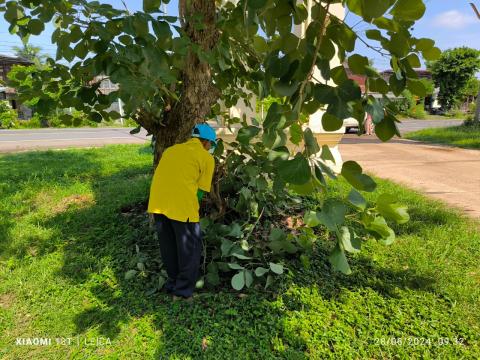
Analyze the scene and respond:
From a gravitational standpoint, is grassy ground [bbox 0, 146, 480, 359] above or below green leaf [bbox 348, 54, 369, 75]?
below

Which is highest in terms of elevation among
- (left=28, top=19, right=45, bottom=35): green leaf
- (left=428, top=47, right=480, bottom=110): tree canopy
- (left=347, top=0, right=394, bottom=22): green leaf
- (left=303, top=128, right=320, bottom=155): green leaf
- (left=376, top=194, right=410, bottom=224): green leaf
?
(left=428, top=47, right=480, bottom=110): tree canopy

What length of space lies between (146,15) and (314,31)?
2.51 feet

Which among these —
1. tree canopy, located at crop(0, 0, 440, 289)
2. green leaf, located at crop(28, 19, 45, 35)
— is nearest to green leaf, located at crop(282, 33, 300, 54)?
tree canopy, located at crop(0, 0, 440, 289)

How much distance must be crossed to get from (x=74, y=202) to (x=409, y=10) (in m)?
4.43

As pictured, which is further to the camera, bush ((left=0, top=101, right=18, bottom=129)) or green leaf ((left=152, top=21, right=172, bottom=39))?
bush ((left=0, top=101, right=18, bottom=129))

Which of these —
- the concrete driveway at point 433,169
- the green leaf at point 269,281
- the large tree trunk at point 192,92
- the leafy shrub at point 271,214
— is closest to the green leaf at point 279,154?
the leafy shrub at point 271,214

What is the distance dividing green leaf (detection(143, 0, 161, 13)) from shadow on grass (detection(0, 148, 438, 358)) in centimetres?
181

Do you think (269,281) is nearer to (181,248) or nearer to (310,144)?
(181,248)

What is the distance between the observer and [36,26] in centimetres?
188

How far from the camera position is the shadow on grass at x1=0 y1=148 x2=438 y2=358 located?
2.20 metres

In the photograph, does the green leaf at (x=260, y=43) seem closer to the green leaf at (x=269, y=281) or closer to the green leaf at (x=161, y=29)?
the green leaf at (x=161, y=29)

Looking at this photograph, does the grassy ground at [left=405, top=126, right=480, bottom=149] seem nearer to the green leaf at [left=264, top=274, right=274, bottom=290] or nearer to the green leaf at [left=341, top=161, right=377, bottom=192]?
the green leaf at [left=264, top=274, right=274, bottom=290]

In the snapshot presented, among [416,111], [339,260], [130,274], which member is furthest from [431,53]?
[130,274]

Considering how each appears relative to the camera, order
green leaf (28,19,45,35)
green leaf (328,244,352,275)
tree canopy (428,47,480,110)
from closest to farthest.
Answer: green leaf (328,244,352,275) < green leaf (28,19,45,35) < tree canopy (428,47,480,110)
